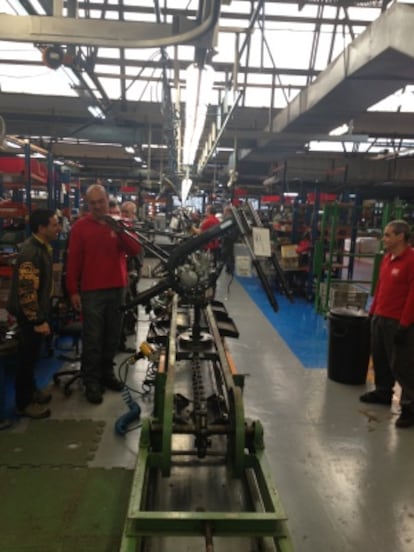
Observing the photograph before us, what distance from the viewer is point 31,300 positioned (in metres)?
3.08

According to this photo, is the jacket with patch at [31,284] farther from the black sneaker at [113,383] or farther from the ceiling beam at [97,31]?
the ceiling beam at [97,31]

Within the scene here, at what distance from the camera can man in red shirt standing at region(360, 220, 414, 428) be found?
3469mm

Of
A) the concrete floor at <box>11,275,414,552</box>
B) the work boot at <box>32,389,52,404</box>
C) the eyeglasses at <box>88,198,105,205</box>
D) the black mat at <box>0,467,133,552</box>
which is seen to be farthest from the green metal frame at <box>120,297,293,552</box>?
the work boot at <box>32,389,52,404</box>

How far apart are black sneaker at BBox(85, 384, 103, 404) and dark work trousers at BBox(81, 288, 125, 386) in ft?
0.11

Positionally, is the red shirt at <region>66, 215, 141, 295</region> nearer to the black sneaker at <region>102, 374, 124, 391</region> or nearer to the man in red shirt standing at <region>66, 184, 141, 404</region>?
the man in red shirt standing at <region>66, 184, 141, 404</region>

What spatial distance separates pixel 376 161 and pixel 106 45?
31.9ft

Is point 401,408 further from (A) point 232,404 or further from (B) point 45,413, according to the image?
(B) point 45,413

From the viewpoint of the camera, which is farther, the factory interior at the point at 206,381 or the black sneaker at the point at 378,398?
the black sneaker at the point at 378,398

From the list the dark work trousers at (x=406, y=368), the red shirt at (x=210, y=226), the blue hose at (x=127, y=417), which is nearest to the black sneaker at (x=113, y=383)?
the blue hose at (x=127, y=417)

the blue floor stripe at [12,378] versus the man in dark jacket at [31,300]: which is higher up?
the man in dark jacket at [31,300]

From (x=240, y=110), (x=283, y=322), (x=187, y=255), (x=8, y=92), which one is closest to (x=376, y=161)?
(x=240, y=110)

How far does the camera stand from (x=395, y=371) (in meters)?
3.59

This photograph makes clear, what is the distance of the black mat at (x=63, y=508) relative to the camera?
2193 mm

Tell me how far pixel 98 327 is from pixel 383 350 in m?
2.46
